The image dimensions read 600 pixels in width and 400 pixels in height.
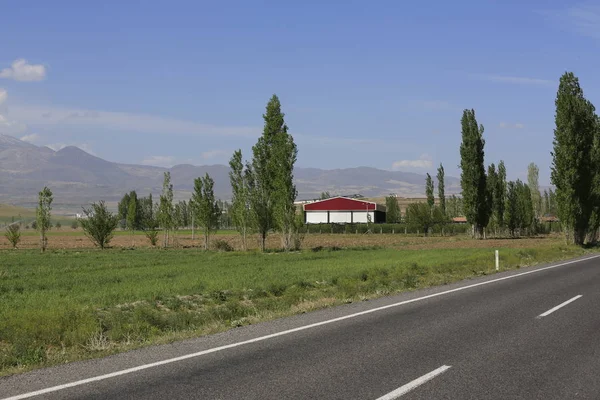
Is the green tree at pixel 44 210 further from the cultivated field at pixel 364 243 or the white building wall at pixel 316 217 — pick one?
the white building wall at pixel 316 217

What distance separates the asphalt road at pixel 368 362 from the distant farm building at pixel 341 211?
110 m

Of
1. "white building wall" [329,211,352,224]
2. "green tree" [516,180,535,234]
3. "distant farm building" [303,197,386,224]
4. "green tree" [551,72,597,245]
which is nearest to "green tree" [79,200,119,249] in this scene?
"green tree" [551,72,597,245]

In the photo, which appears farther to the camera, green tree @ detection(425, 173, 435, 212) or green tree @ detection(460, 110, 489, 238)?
green tree @ detection(425, 173, 435, 212)

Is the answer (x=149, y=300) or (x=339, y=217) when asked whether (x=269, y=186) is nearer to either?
(x=149, y=300)

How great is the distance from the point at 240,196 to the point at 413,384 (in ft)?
130

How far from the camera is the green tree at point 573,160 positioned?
4156 centimetres

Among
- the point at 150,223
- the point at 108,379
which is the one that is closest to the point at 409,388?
the point at 108,379

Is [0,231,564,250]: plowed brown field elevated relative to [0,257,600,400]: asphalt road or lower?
elevated

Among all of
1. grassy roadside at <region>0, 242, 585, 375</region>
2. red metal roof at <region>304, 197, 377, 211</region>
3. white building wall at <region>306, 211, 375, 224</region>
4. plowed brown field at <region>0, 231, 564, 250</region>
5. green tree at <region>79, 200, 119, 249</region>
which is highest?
red metal roof at <region>304, 197, 377, 211</region>

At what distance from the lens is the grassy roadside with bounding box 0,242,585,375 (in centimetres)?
984

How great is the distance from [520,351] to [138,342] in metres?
5.79

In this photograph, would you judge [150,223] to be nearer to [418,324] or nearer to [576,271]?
[576,271]

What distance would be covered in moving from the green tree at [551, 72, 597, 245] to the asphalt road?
31.7m

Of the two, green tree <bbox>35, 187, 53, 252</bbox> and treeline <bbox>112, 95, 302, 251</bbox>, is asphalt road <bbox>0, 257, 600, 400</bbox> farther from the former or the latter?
green tree <bbox>35, 187, 53, 252</bbox>
